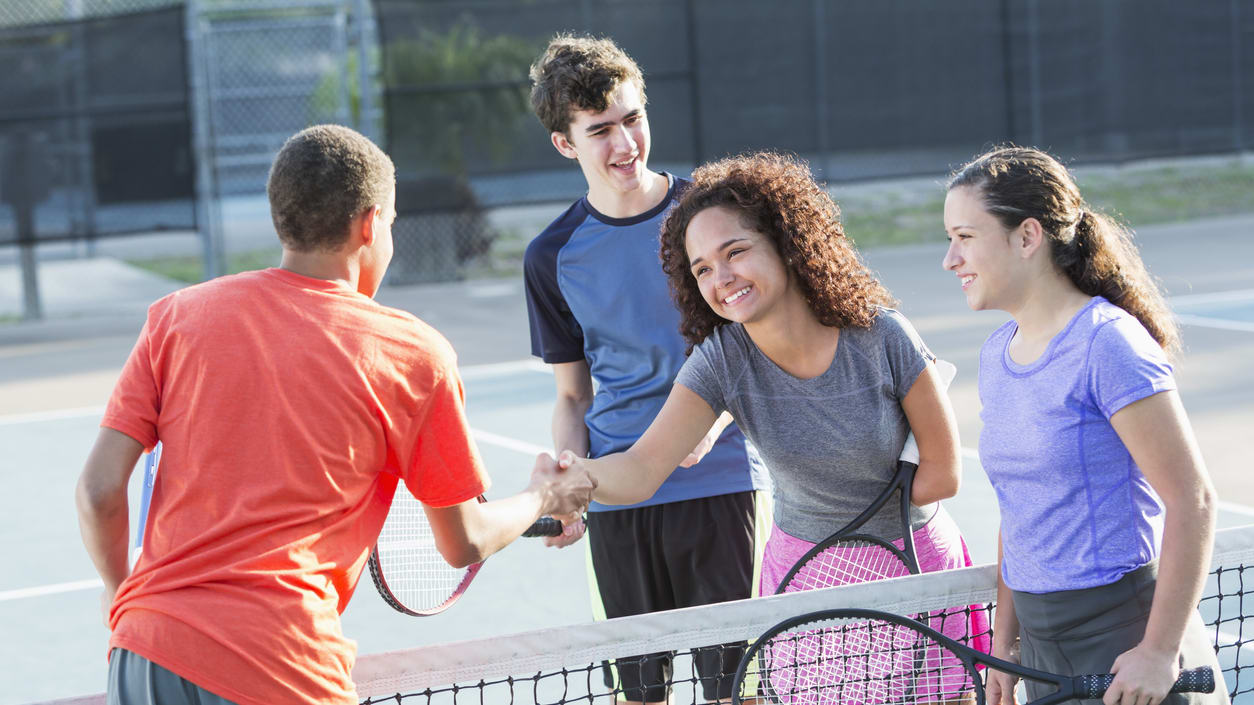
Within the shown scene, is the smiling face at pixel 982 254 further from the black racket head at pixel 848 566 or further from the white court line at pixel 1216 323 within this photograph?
the white court line at pixel 1216 323

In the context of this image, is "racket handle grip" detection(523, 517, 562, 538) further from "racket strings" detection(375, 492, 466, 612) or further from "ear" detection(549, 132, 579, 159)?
"ear" detection(549, 132, 579, 159)

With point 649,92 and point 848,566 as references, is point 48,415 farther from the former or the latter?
point 848,566

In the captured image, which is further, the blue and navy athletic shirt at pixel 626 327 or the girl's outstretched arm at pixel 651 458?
the blue and navy athletic shirt at pixel 626 327

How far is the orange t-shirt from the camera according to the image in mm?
1792

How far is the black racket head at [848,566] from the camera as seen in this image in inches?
97.3

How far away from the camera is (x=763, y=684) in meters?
2.24

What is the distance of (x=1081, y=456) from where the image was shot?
203cm

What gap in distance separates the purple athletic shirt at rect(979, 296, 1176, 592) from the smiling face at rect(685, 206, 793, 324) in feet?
1.48

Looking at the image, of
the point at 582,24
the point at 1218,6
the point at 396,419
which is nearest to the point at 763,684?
the point at 396,419

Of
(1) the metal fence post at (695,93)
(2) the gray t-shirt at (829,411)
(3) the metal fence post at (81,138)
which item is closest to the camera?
(2) the gray t-shirt at (829,411)

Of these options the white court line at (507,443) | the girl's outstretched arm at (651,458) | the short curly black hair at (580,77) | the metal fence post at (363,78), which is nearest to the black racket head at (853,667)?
the girl's outstretched arm at (651,458)

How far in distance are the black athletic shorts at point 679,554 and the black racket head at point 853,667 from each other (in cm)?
60

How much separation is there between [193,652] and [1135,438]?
1.26 meters

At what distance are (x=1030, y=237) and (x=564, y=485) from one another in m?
0.89
